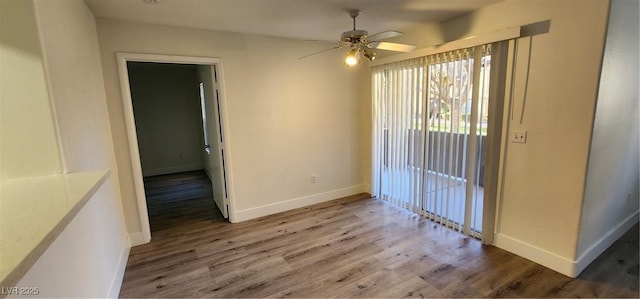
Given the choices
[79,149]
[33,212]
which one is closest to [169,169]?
[79,149]

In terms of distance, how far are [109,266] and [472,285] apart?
2.90 metres

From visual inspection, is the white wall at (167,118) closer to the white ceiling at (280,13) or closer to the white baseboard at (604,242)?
the white ceiling at (280,13)

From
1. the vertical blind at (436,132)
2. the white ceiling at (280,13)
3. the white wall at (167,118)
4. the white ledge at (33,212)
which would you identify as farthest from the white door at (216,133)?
the white wall at (167,118)

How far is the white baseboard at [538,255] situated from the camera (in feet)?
7.84

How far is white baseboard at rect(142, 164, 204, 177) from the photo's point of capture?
658 cm

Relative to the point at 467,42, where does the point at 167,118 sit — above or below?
below

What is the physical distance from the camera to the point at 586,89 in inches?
84.8

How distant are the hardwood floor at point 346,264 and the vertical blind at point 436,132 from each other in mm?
322

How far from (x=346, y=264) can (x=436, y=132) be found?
1.82 m

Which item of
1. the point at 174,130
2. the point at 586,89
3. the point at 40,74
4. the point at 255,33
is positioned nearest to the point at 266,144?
the point at 255,33

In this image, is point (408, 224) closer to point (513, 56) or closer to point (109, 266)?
point (513, 56)

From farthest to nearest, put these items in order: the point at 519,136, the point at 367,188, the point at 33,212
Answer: the point at 367,188
the point at 519,136
the point at 33,212

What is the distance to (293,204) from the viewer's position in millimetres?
4125

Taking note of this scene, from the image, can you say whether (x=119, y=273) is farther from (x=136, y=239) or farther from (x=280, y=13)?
(x=280, y=13)
